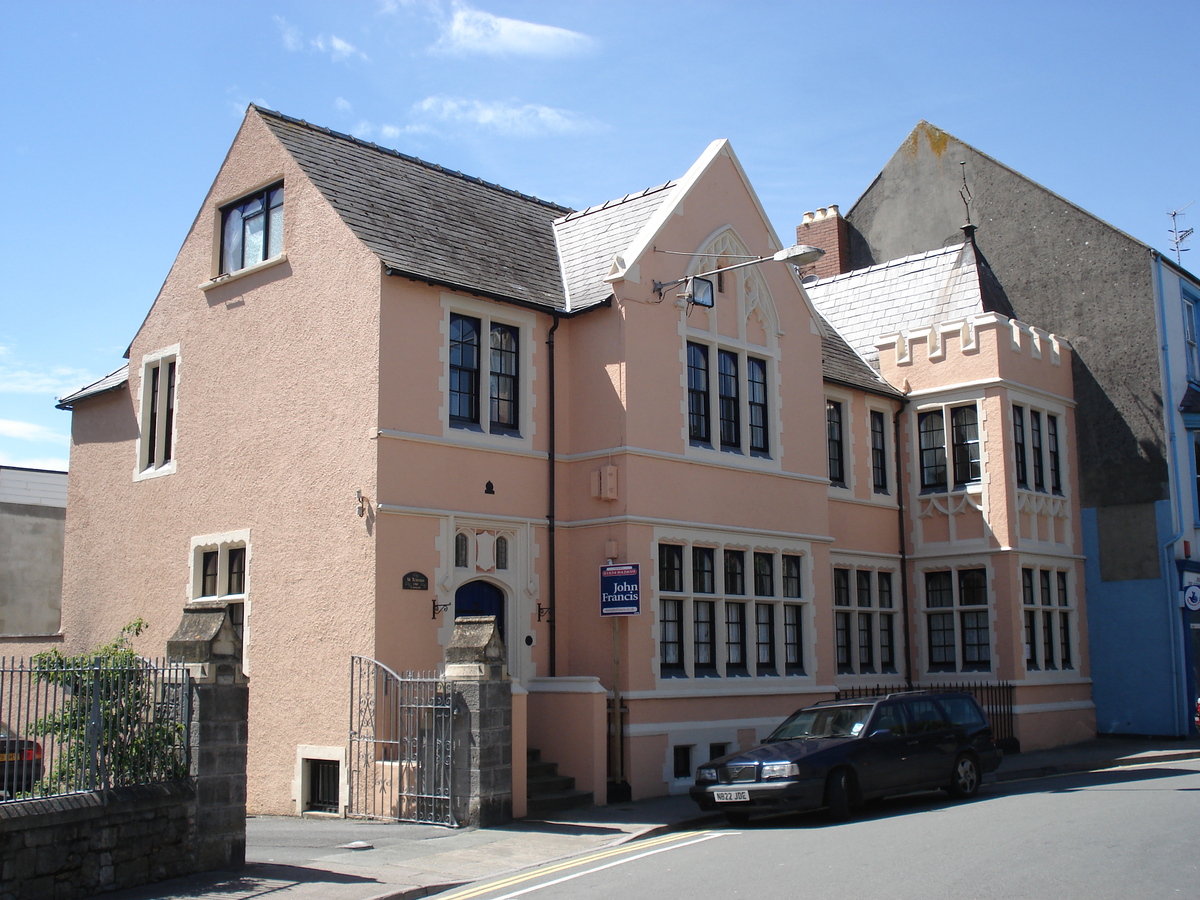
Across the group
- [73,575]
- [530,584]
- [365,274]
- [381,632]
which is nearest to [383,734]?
[381,632]

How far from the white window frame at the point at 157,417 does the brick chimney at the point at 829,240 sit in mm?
17269

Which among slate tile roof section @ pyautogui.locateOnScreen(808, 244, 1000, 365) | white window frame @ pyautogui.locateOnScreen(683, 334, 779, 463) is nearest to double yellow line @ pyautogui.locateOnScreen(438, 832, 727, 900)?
white window frame @ pyautogui.locateOnScreen(683, 334, 779, 463)

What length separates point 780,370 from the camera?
20.5 meters

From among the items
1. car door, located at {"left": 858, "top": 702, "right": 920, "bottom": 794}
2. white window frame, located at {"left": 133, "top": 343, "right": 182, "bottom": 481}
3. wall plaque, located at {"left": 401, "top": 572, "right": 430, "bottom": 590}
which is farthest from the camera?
white window frame, located at {"left": 133, "top": 343, "right": 182, "bottom": 481}

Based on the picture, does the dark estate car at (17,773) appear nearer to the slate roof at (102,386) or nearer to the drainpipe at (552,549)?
the drainpipe at (552,549)

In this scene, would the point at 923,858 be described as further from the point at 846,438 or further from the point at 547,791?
the point at 846,438

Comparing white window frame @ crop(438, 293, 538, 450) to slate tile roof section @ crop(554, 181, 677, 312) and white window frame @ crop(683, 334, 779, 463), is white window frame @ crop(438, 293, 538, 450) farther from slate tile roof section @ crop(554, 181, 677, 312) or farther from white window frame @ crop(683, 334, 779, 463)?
white window frame @ crop(683, 334, 779, 463)

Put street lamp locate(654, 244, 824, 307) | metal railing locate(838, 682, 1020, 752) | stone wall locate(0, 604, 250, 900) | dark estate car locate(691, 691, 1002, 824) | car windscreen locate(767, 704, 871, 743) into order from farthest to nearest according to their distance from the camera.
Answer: metal railing locate(838, 682, 1020, 752), street lamp locate(654, 244, 824, 307), car windscreen locate(767, 704, 871, 743), dark estate car locate(691, 691, 1002, 824), stone wall locate(0, 604, 250, 900)

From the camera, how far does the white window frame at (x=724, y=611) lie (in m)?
17.8

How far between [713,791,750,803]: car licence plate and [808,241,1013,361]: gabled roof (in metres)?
14.6

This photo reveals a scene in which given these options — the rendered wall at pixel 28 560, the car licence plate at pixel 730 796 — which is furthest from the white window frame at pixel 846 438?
the rendered wall at pixel 28 560

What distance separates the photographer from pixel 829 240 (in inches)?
1226

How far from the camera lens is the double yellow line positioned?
34.5 feet

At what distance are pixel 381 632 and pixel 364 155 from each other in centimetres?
824
